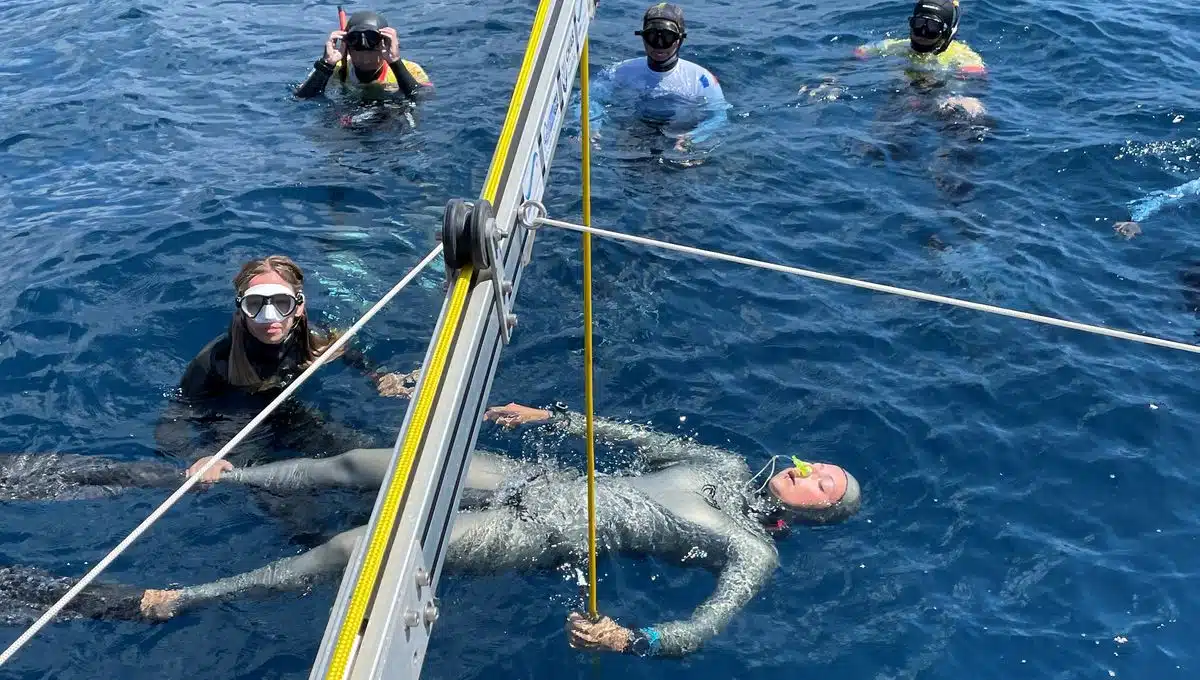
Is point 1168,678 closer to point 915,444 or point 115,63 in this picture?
point 915,444

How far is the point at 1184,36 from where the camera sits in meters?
10.6

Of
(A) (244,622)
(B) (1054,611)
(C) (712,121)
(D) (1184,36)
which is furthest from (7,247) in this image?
(D) (1184,36)

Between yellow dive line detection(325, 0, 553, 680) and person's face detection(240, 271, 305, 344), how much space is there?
236cm

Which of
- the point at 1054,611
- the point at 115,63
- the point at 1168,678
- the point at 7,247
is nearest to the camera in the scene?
the point at 1168,678

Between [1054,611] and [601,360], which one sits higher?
[601,360]

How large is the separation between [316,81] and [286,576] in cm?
588

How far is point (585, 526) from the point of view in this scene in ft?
16.7

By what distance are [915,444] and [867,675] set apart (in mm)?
1603

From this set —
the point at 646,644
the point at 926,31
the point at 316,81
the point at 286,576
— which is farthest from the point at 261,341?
the point at 926,31

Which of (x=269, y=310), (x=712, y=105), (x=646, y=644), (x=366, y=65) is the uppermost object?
(x=366, y=65)

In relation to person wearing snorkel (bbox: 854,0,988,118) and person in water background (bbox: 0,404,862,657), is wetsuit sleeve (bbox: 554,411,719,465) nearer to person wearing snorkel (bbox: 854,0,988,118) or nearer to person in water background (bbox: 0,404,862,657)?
person in water background (bbox: 0,404,862,657)

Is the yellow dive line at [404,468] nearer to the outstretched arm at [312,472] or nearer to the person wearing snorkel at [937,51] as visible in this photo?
the outstretched arm at [312,472]

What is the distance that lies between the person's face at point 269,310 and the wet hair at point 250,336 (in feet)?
0.13

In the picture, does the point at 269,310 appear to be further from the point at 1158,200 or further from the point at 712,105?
the point at 1158,200
